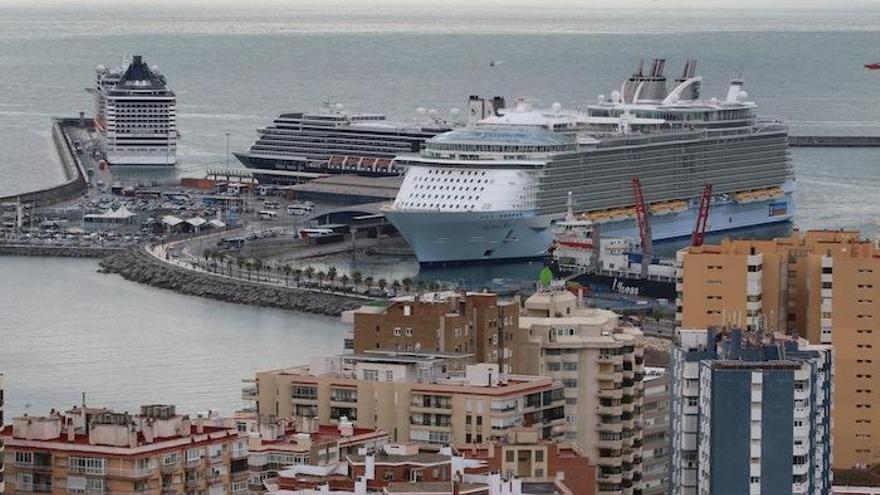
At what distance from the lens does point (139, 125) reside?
252ft

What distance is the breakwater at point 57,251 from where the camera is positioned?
177 ft

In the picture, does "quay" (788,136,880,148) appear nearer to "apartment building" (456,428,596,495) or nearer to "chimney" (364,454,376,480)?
"apartment building" (456,428,596,495)

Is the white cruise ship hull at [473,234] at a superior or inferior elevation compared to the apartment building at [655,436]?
superior

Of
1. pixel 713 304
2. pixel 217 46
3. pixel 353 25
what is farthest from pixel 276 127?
pixel 353 25

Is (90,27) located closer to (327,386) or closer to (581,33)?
(581,33)

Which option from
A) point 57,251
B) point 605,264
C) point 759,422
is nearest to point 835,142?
point 57,251

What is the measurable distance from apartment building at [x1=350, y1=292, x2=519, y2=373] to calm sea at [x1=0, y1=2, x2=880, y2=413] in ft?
19.3

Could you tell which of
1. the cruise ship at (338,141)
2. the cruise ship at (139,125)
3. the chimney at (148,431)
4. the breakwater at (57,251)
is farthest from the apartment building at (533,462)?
the cruise ship at (139,125)

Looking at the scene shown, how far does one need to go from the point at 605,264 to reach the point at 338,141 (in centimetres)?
2035

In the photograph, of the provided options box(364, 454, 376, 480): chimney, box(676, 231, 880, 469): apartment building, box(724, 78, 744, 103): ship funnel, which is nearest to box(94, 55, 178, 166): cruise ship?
box(724, 78, 744, 103): ship funnel

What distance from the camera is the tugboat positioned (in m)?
48.7

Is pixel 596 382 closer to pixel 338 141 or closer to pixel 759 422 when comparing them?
pixel 759 422

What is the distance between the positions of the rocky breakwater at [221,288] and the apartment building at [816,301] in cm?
1356

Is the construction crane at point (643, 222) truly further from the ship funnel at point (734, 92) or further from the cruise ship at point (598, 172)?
the ship funnel at point (734, 92)
